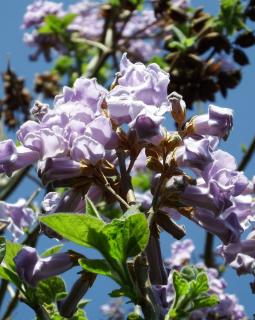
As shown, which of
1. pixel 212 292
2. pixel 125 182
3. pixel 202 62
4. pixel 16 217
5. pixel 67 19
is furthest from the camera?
pixel 67 19

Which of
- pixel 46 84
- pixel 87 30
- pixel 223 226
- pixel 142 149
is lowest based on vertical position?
pixel 46 84

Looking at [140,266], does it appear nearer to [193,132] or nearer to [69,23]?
[193,132]

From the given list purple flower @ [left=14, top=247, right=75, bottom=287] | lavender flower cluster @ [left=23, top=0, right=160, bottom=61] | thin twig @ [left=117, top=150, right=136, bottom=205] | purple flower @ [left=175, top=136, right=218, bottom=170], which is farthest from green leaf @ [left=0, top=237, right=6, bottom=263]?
lavender flower cluster @ [left=23, top=0, right=160, bottom=61]

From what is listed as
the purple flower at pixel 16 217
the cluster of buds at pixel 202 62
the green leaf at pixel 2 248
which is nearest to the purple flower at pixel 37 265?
the green leaf at pixel 2 248

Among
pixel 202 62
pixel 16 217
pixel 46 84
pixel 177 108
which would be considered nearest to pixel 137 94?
pixel 177 108

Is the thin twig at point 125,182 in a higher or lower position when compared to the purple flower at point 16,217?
higher

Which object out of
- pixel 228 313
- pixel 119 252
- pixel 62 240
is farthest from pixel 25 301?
pixel 228 313

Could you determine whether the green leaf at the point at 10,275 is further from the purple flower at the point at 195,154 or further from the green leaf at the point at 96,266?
the purple flower at the point at 195,154

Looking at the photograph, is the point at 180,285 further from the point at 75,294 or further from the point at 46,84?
the point at 46,84
